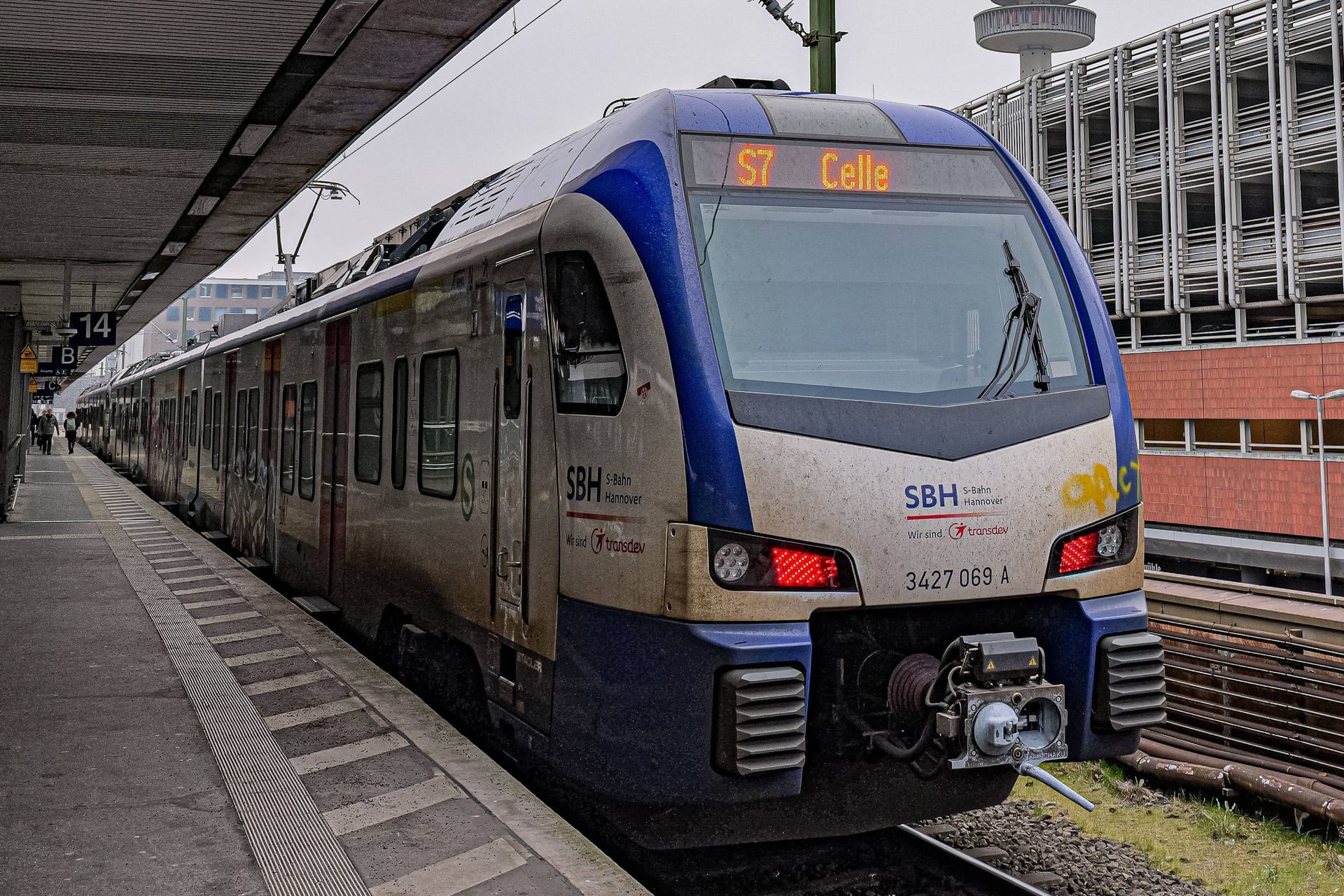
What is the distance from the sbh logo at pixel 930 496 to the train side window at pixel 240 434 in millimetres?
10807

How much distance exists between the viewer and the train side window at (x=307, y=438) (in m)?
10.5

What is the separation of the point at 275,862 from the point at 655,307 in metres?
2.52

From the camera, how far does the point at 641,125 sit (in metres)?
5.46

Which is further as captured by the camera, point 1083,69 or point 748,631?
point 1083,69

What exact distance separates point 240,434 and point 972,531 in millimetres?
11366

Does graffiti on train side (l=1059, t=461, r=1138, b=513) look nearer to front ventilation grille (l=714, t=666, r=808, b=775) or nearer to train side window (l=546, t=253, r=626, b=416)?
front ventilation grille (l=714, t=666, r=808, b=775)

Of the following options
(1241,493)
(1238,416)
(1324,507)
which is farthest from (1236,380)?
(1324,507)

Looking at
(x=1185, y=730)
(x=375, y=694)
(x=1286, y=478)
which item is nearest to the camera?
(x=375, y=694)

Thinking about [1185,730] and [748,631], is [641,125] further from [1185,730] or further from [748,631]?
[1185,730]

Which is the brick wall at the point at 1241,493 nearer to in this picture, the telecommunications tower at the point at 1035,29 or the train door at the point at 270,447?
the telecommunications tower at the point at 1035,29

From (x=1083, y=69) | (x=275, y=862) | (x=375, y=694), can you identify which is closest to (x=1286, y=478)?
(x=1083, y=69)

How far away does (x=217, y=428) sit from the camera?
16.8m

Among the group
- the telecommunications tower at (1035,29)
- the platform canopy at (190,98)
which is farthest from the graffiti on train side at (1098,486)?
the telecommunications tower at (1035,29)

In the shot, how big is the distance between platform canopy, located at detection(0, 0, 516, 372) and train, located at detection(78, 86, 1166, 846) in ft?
6.26
